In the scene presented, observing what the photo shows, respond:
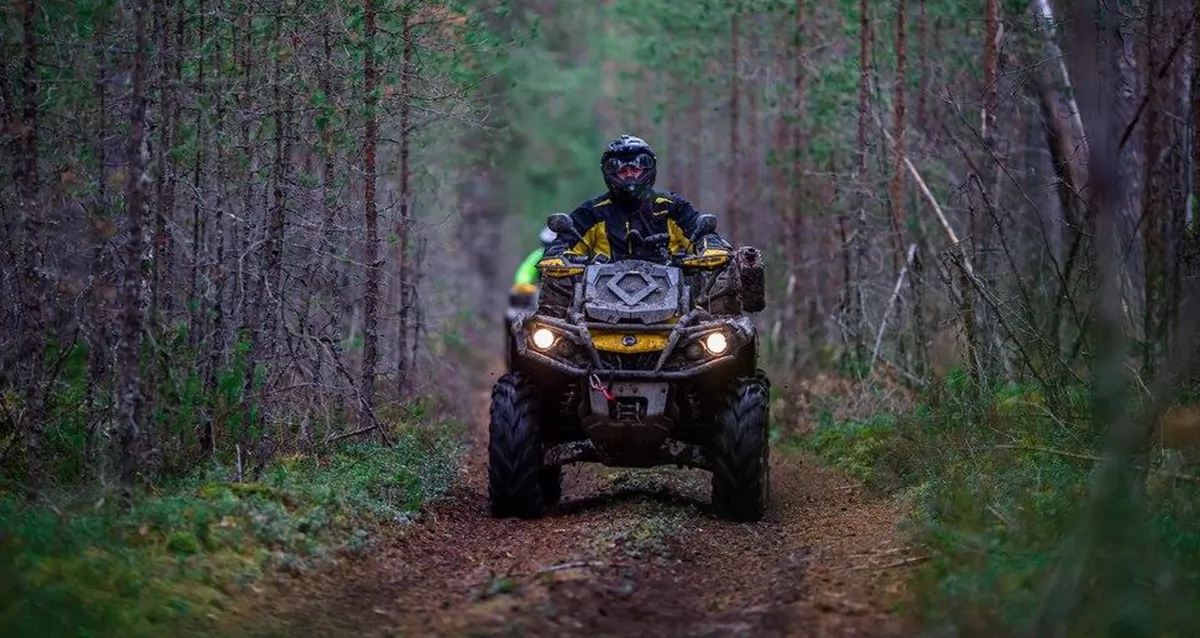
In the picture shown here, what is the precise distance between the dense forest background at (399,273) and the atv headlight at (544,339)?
237 centimetres

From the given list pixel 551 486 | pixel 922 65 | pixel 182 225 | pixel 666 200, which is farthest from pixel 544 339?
pixel 922 65

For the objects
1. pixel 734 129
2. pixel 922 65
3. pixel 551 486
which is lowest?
pixel 551 486

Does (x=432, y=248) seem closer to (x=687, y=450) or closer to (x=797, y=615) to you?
(x=687, y=450)

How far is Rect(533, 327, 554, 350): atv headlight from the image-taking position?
38.4ft

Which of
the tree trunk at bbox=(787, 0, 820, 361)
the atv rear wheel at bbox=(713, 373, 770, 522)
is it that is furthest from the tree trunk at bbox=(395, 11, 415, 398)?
the tree trunk at bbox=(787, 0, 820, 361)

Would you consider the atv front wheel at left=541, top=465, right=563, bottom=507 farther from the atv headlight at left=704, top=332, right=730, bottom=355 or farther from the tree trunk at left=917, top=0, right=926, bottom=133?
the tree trunk at left=917, top=0, right=926, bottom=133

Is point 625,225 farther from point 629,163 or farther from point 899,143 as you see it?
point 899,143

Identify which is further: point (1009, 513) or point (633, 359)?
point (633, 359)

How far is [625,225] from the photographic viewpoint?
1298 cm

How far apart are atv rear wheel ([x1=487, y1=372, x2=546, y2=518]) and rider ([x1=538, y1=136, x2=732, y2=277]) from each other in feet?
4.48

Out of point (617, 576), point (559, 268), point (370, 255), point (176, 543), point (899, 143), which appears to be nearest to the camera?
point (176, 543)

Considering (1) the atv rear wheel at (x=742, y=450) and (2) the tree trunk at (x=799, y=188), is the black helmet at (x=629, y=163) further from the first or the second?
(2) the tree trunk at (x=799, y=188)

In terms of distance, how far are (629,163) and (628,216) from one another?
0.50 m

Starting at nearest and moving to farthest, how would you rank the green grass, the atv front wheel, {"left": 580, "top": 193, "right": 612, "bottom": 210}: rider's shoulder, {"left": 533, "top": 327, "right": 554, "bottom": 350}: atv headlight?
the green grass, {"left": 533, "top": 327, "right": 554, "bottom": 350}: atv headlight, the atv front wheel, {"left": 580, "top": 193, "right": 612, "bottom": 210}: rider's shoulder
